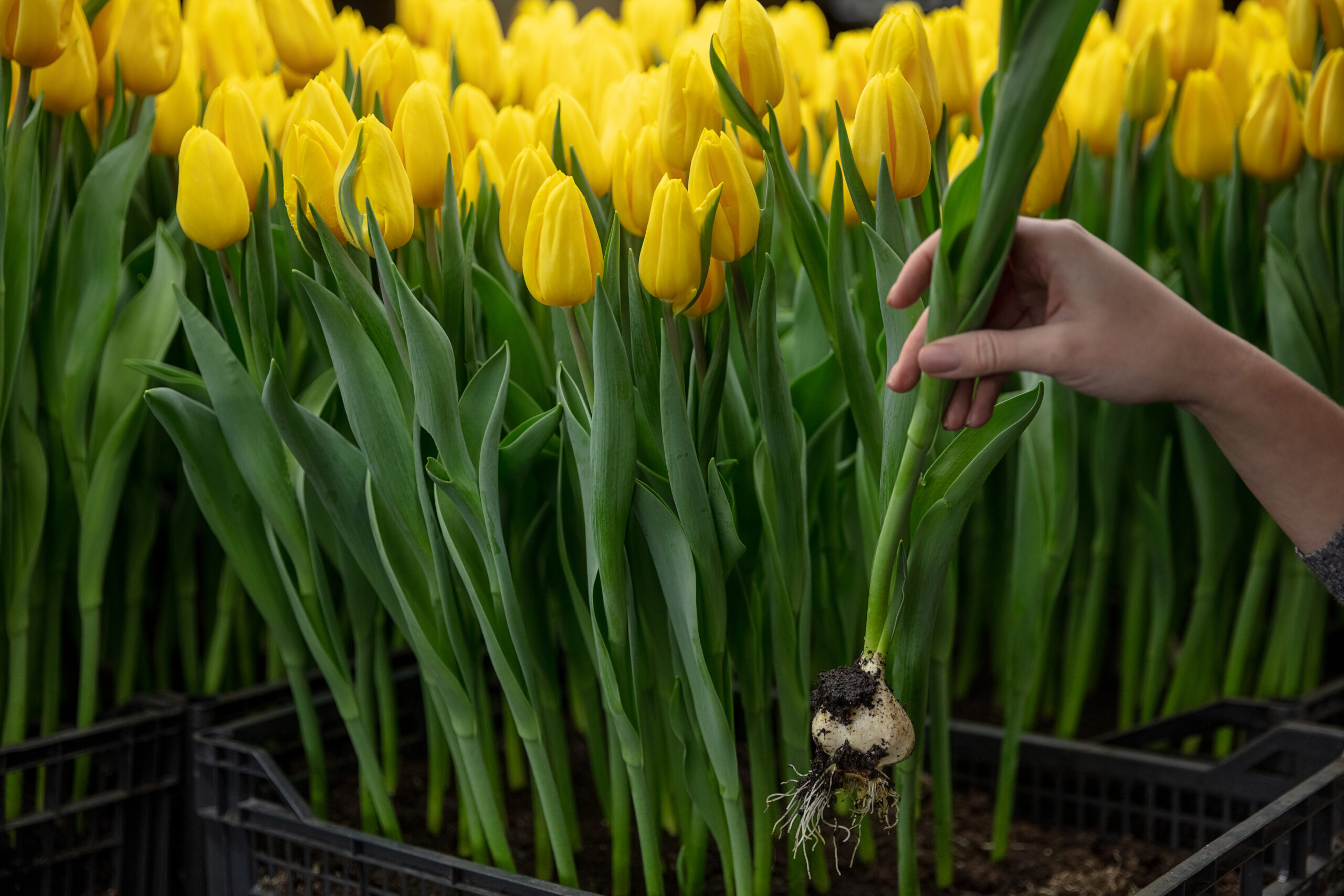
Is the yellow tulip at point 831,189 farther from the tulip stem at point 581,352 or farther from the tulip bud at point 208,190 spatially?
the tulip bud at point 208,190

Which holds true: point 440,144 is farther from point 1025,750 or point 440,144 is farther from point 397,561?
point 1025,750

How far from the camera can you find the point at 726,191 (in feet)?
2.13

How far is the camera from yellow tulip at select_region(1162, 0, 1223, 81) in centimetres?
108

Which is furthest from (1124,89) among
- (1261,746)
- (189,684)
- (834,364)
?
(189,684)

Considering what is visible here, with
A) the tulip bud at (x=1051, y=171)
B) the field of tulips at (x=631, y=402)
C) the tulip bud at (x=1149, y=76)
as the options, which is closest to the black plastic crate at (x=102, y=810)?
the field of tulips at (x=631, y=402)

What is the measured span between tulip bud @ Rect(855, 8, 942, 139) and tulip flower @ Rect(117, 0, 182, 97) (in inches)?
22.3

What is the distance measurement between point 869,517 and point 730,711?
17 centimetres

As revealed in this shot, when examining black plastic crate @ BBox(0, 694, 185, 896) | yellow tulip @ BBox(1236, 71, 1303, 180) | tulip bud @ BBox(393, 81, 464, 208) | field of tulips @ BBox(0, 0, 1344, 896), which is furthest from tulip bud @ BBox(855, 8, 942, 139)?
black plastic crate @ BBox(0, 694, 185, 896)

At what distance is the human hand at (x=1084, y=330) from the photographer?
1.90ft

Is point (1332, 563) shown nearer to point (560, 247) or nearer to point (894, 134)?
point (894, 134)

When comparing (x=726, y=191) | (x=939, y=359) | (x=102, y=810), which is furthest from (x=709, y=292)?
(x=102, y=810)

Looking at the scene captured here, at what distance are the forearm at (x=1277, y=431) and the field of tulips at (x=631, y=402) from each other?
Result: 4.5 inches

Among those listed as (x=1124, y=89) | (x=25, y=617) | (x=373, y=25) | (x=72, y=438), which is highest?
(x=373, y=25)

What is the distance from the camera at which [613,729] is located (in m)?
0.83
